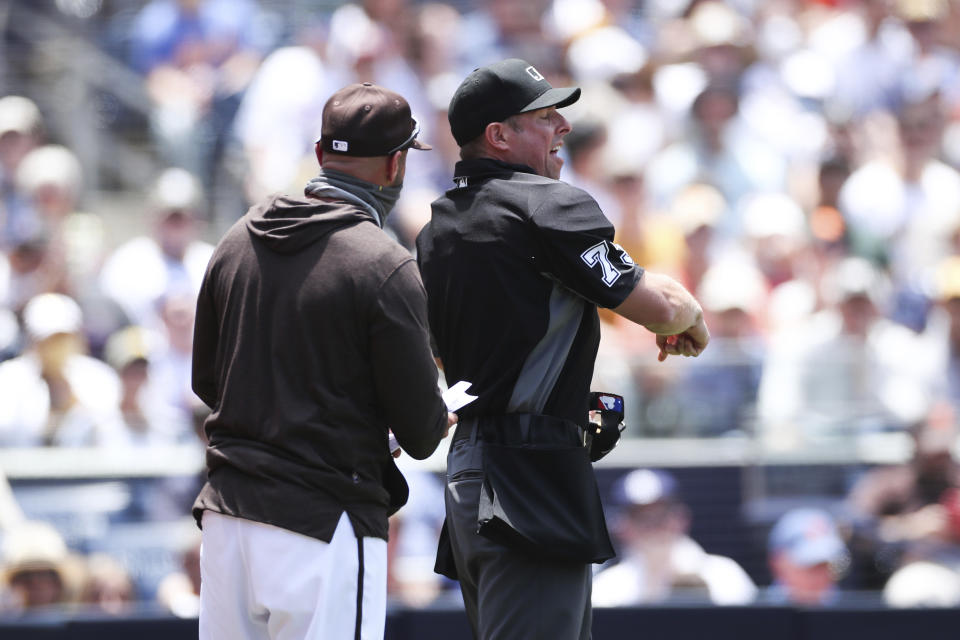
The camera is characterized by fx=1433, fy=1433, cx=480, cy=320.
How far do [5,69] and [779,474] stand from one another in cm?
577

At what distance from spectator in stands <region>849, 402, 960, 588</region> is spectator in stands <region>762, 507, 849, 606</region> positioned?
11 cm

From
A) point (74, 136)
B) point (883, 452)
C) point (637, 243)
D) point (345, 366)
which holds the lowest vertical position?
point (883, 452)

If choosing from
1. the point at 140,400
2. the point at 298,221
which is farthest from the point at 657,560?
the point at 298,221

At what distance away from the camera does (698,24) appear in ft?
31.8

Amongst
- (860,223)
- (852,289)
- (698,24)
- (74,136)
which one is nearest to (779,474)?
(852,289)

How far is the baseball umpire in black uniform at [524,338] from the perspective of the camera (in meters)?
3.59

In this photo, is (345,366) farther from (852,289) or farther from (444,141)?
(444,141)

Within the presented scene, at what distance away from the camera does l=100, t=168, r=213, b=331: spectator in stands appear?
26.3 ft

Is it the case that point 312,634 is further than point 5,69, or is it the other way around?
point 5,69

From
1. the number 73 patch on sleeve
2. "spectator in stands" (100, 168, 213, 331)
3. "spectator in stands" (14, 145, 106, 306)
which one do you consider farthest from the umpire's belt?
"spectator in stands" (14, 145, 106, 306)

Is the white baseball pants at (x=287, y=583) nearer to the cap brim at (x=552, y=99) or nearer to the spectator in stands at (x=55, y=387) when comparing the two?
A: the cap brim at (x=552, y=99)

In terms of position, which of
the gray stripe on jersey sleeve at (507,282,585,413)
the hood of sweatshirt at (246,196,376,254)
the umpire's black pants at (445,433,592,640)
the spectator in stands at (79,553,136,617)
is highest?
the hood of sweatshirt at (246,196,376,254)

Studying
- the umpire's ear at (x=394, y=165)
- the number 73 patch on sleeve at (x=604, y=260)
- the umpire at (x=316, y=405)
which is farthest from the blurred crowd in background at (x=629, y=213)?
the umpire at (x=316, y=405)

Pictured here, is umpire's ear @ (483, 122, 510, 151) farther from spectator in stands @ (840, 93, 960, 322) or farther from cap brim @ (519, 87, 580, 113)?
spectator in stands @ (840, 93, 960, 322)
